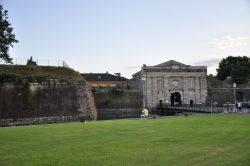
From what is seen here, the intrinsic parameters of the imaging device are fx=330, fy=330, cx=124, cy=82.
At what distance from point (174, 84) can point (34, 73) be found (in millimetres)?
36999

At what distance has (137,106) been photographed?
224ft

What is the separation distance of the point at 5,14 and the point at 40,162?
1566 centimetres

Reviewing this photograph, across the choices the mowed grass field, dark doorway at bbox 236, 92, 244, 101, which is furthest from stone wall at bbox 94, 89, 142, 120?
the mowed grass field

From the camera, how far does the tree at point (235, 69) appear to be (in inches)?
3492

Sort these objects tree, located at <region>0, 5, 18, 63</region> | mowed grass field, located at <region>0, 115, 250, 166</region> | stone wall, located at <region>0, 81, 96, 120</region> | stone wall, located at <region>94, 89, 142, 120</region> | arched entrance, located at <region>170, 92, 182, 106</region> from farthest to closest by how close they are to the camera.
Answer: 1. arched entrance, located at <region>170, 92, 182, 106</region>
2. stone wall, located at <region>94, 89, 142, 120</region>
3. stone wall, located at <region>0, 81, 96, 120</region>
4. tree, located at <region>0, 5, 18, 63</region>
5. mowed grass field, located at <region>0, 115, 250, 166</region>

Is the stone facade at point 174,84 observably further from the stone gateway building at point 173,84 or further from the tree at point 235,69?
the tree at point 235,69

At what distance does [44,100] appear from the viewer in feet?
125

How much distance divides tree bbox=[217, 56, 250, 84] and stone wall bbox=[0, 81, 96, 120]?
191 feet

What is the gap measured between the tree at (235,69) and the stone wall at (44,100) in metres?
58.1

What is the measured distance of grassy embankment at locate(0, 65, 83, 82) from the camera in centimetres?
3747

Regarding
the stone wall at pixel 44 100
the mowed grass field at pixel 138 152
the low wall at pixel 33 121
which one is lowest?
the low wall at pixel 33 121

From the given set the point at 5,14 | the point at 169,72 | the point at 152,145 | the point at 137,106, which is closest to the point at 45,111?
the point at 5,14

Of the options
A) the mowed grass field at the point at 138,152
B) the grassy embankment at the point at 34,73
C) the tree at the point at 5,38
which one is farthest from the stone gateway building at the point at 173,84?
the mowed grass field at the point at 138,152

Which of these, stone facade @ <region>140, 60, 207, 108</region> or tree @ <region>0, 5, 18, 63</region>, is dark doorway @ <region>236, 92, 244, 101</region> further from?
tree @ <region>0, 5, 18, 63</region>
